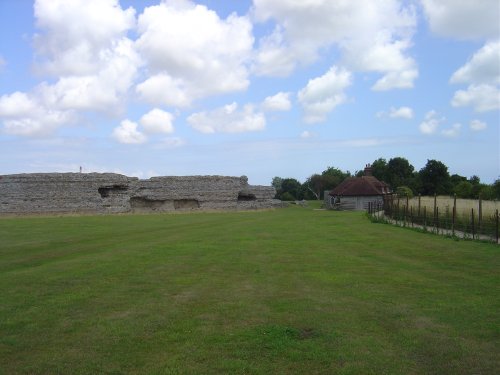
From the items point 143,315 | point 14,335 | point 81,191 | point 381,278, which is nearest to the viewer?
point 14,335

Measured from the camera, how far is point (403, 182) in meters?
84.8

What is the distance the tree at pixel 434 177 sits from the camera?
69688 millimetres

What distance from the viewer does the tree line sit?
2082 inches

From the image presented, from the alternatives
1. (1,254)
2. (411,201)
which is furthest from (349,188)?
(1,254)

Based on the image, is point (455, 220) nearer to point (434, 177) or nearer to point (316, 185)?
point (434, 177)

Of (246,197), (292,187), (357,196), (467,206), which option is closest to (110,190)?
(246,197)

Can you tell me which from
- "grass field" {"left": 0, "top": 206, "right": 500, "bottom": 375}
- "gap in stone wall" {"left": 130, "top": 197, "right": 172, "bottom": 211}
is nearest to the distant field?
"grass field" {"left": 0, "top": 206, "right": 500, "bottom": 375}

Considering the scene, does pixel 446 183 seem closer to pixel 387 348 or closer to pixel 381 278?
pixel 381 278

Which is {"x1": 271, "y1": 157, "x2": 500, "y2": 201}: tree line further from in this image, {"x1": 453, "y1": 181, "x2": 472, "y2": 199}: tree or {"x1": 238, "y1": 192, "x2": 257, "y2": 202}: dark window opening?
{"x1": 238, "y1": 192, "x2": 257, "y2": 202}: dark window opening

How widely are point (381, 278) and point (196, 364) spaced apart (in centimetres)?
604

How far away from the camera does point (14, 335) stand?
6.57m

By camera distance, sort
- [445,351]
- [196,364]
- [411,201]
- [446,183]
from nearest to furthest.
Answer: [196,364], [445,351], [411,201], [446,183]

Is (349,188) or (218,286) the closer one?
(218,286)

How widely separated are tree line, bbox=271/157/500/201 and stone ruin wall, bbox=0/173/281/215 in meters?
16.6
